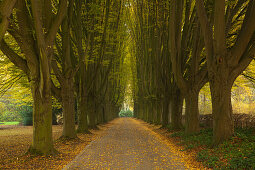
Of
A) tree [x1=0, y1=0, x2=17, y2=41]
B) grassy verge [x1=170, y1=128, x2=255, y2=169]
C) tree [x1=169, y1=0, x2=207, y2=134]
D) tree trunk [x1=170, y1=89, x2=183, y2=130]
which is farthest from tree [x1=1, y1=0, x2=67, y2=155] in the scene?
tree trunk [x1=170, y1=89, x2=183, y2=130]

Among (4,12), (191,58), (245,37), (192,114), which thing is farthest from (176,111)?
(4,12)

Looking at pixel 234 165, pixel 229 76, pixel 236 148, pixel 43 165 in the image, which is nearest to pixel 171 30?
pixel 229 76

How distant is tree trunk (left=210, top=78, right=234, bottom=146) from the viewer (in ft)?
26.4

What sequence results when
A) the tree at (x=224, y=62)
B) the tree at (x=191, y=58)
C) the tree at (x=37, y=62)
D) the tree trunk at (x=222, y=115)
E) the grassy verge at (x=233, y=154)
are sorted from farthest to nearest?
the tree at (x=191, y=58)
the tree trunk at (x=222, y=115)
the tree at (x=224, y=62)
the tree at (x=37, y=62)
the grassy verge at (x=233, y=154)

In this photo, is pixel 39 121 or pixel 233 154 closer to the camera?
pixel 233 154

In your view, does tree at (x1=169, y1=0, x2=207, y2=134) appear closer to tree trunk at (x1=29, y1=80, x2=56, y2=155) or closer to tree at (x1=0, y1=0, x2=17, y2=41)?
tree trunk at (x1=29, y1=80, x2=56, y2=155)

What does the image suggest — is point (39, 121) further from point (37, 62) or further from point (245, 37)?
point (245, 37)

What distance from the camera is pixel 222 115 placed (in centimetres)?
809

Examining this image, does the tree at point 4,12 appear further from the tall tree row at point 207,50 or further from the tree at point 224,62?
the tree at point 224,62

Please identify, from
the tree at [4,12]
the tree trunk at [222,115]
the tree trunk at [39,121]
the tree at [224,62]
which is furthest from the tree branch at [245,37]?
the tree at [4,12]

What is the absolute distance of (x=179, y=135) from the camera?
1295cm

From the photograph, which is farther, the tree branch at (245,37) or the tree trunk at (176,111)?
the tree trunk at (176,111)

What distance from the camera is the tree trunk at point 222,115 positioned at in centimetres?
805

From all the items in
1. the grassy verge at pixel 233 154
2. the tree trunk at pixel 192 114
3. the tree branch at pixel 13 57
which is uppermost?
the tree branch at pixel 13 57
